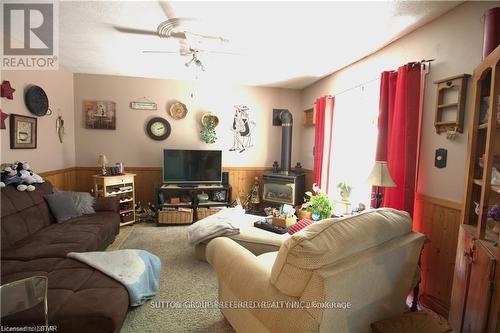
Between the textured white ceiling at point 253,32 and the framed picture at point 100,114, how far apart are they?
0.60m

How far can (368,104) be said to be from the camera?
2947 millimetres

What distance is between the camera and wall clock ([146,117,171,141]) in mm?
4273

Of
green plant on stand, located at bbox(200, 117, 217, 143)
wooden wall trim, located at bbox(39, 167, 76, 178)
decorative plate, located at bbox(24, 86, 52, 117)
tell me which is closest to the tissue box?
green plant on stand, located at bbox(200, 117, 217, 143)

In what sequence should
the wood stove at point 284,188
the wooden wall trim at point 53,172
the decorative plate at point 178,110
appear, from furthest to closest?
the decorative plate at point 178,110, the wood stove at point 284,188, the wooden wall trim at point 53,172

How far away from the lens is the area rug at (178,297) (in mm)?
1777

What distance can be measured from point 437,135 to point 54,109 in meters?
4.66

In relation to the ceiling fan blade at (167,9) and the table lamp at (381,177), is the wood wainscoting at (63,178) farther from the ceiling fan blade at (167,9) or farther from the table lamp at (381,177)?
the table lamp at (381,177)

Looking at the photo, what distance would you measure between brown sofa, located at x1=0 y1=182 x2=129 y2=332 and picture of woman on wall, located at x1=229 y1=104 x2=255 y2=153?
239cm

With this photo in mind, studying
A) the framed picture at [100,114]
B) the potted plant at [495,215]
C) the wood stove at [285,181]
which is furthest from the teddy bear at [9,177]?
the potted plant at [495,215]

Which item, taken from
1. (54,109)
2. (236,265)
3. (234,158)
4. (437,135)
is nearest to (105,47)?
(54,109)

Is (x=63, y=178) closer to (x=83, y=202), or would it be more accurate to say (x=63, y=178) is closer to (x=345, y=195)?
(x=83, y=202)

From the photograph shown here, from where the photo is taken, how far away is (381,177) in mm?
2160

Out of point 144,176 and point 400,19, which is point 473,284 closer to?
point 400,19

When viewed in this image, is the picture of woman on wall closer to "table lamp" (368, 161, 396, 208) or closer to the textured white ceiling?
the textured white ceiling
